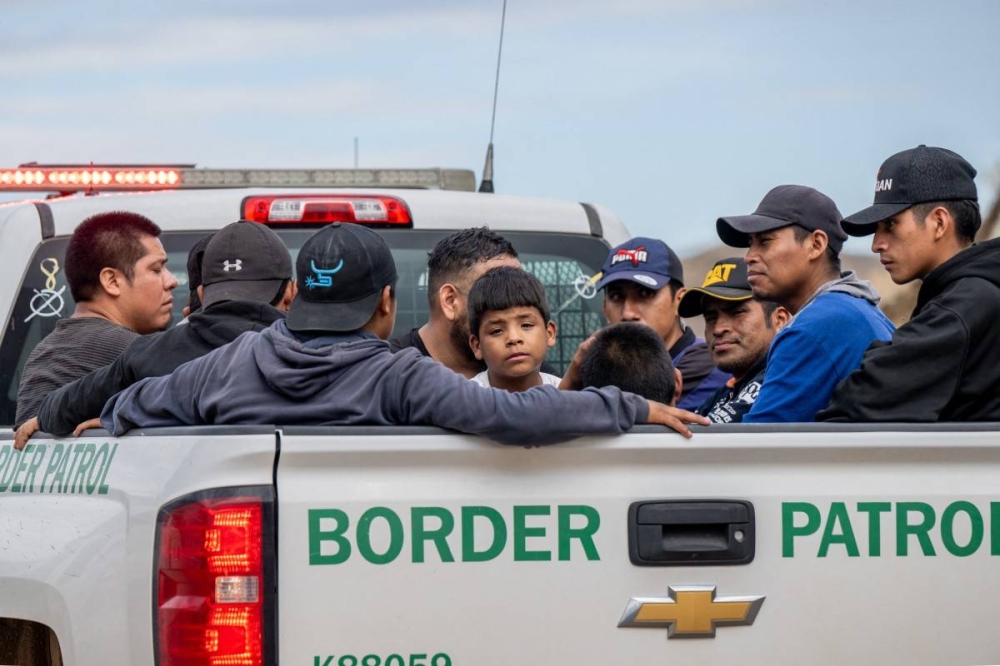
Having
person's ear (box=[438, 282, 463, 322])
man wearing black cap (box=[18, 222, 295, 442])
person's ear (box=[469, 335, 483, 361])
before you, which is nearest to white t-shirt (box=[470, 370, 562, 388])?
person's ear (box=[469, 335, 483, 361])

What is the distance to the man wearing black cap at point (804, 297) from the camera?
3.48 metres

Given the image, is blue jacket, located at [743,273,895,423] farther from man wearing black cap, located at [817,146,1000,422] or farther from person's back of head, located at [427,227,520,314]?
person's back of head, located at [427,227,520,314]

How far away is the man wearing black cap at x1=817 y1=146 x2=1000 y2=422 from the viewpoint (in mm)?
3141

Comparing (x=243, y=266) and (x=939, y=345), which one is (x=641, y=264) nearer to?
(x=243, y=266)

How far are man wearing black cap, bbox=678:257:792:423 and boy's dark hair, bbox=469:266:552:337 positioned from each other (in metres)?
0.94

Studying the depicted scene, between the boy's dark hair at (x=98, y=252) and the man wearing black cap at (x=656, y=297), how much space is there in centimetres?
157

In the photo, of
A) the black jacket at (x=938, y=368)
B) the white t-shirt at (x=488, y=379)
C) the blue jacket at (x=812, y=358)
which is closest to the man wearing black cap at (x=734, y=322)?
the white t-shirt at (x=488, y=379)

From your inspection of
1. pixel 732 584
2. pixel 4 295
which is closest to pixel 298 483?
pixel 732 584

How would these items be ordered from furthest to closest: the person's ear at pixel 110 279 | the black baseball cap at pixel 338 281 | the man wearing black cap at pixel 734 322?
the man wearing black cap at pixel 734 322, the person's ear at pixel 110 279, the black baseball cap at pixel 338 281

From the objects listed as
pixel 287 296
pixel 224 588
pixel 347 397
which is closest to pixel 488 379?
pixel 287 296

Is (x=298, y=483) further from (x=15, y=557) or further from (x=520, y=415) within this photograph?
(x=15, y=557)

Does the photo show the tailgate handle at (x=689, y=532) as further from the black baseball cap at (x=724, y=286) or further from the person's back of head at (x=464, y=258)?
the black baseball cap at (x=724, y=286)

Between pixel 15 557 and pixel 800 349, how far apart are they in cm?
192

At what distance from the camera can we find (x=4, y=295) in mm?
4520
